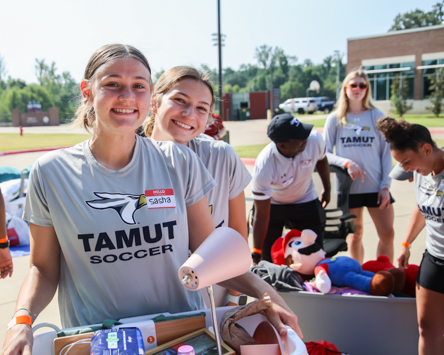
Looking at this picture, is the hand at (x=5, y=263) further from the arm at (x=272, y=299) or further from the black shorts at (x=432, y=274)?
the black shorts at (x=432, y=274)

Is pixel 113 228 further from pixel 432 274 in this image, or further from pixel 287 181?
pixel 287 181

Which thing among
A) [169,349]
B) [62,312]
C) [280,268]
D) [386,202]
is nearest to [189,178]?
[169,349]

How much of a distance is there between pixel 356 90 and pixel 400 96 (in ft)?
118

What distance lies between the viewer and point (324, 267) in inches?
115

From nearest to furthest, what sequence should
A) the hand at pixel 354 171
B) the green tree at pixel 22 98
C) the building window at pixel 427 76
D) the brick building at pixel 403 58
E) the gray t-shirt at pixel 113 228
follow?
the gray t-shirt at pixel 113 228, the hand at pixel 354 171, the brick building at pixel 403 58, the building window at pixel 427 76, the green tree at pixel 22 98

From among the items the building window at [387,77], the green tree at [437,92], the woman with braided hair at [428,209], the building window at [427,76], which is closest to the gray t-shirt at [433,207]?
the woman with braided hair at [428,209]

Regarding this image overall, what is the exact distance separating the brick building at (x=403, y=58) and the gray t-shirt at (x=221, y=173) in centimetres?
3846

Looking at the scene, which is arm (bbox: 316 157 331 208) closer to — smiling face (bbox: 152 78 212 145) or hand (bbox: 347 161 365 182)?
hand (bbox: 347 161 365 182)

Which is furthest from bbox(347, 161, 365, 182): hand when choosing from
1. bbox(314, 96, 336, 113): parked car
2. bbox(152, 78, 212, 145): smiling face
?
bbox(314, 96, 336, 113): parked car

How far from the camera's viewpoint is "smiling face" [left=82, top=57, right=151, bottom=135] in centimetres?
147

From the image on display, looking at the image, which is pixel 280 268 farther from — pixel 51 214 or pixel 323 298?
pixel 51 214

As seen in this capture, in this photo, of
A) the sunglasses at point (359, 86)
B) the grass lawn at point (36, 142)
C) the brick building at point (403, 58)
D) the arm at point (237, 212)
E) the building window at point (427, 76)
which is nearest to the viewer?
the arm at point (237, 212)

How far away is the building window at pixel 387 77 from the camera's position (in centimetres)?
3822

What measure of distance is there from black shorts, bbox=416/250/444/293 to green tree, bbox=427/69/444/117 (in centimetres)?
3501
